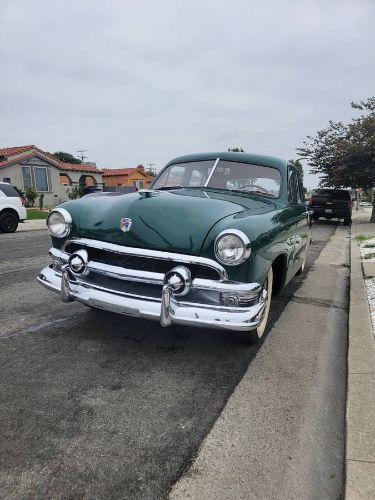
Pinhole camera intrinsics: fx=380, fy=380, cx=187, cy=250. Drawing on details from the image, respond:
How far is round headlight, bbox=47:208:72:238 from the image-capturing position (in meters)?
3.19

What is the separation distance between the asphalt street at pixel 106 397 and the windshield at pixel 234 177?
1.44m

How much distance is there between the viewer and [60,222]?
324 cm

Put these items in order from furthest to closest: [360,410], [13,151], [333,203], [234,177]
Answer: [13,151] → [333,203] → [234,177] → [360,410]

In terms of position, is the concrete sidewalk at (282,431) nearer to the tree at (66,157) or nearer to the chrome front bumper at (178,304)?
the chrome front bumper at (178,304)

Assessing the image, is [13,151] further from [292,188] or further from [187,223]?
[187,223]

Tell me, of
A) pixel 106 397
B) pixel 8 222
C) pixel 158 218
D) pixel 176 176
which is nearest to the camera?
pixel 106 397

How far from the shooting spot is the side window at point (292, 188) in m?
4.30

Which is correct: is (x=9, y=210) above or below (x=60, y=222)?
below

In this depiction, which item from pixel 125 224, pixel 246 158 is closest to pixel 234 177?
pixel 246 158

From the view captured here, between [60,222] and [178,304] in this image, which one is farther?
[60,222]

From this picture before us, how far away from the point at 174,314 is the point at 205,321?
0.74 ft

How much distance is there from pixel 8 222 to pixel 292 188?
1041 centimetres

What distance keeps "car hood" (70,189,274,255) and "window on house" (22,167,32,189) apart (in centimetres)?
2615

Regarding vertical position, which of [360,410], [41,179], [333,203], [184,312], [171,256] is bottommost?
[333,203]
